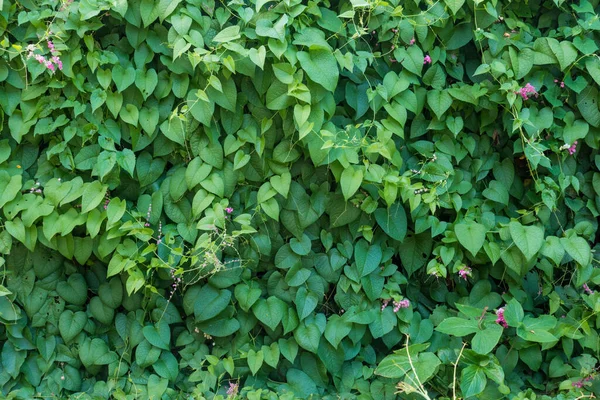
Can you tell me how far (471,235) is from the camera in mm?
2896

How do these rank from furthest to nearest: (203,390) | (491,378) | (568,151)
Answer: (568,151)
(203,390)
(491,378)

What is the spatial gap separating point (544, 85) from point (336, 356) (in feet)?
4.83

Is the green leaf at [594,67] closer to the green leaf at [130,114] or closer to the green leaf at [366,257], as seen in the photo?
the green leaf at [366,257]

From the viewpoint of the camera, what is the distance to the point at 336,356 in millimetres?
2998

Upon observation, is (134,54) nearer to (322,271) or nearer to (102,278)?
(102,278)

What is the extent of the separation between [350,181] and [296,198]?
292mm

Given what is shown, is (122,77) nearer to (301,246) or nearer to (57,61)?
(57,61)

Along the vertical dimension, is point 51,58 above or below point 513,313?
above

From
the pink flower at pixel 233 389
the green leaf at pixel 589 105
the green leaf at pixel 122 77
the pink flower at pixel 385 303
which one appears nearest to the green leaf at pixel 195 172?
the green leaf at pixel 122 77

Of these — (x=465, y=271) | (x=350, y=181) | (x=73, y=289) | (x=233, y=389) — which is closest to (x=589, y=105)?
(x=465, y=271)

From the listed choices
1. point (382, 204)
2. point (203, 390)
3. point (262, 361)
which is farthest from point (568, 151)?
point (203, 390)

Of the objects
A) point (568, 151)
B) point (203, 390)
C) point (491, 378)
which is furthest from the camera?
point (568, 151)

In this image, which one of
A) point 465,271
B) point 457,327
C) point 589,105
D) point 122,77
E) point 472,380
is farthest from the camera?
point 589,105

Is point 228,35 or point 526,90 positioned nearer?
point 228,35
